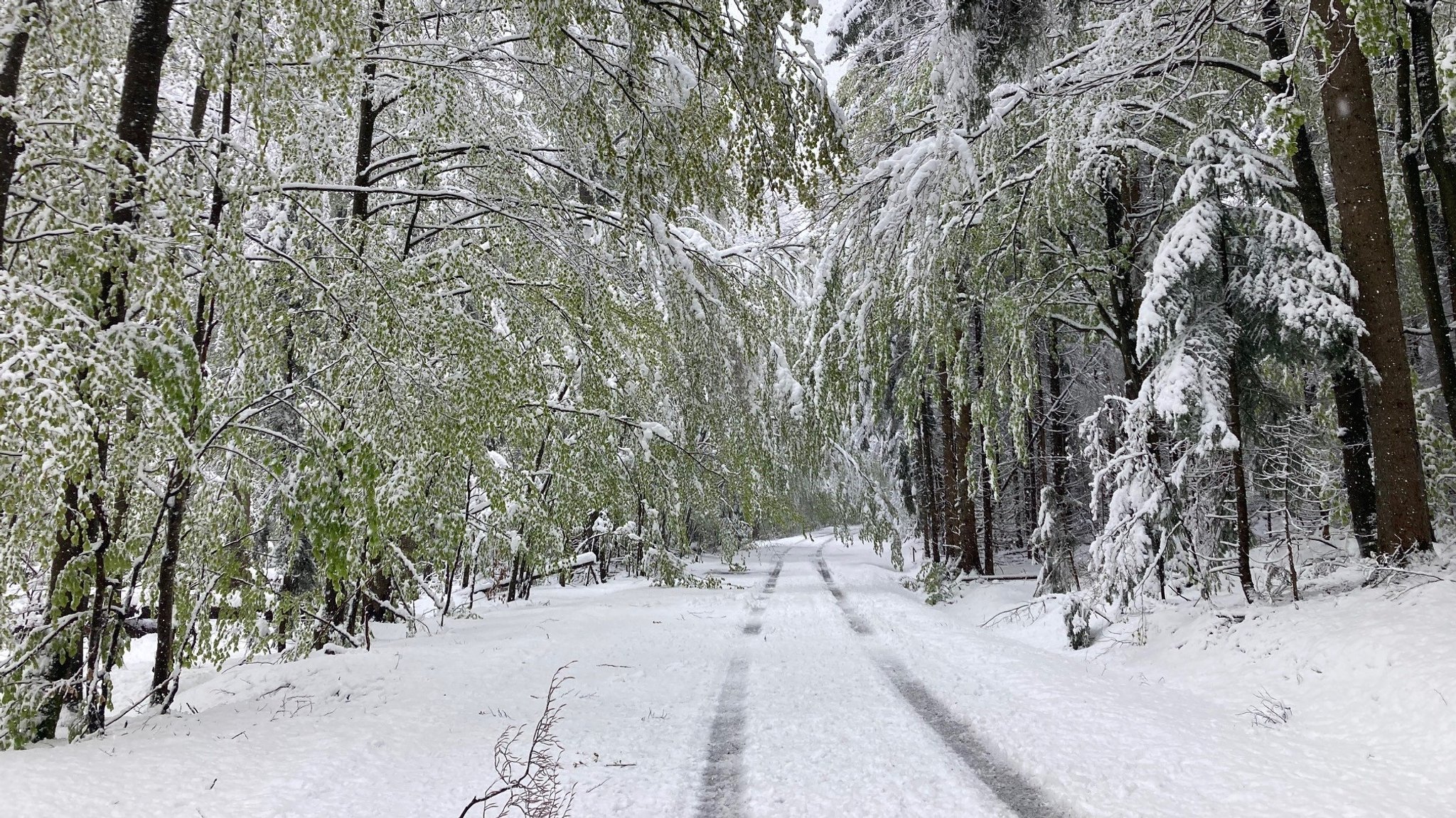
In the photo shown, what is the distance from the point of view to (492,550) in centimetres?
1284

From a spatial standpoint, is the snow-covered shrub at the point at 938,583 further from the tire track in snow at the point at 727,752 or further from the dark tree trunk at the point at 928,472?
the tire track in snow at the point at 727,752

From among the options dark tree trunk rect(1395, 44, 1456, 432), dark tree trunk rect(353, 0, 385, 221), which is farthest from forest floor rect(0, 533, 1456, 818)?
dark tree trunk rect(353, 0, 385, 221)

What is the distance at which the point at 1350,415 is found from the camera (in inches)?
299

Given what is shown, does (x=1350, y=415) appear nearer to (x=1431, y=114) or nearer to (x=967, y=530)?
(x=1431, y=114)

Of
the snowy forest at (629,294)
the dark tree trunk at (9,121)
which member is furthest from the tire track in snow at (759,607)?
the dark tree trunk at (9,121)

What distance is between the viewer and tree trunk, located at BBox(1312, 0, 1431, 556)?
6.44 m

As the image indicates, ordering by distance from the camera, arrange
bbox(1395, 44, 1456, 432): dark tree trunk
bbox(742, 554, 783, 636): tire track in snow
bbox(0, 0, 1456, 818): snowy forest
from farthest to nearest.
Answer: bbox(742, 554, 783, 636): tire track in snow, bbox(1395, 44, 1456, 432): dark tree trunk, bbox(0, 0, 1456, 818): snowy forest

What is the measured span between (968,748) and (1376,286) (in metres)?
5.81

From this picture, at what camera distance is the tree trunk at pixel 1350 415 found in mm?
7418

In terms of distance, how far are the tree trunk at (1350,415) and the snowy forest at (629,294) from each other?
5cm

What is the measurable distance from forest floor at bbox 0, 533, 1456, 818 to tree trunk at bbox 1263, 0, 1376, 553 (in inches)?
31.3

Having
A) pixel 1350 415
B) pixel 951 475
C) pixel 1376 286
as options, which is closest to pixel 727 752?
pixel 1376 286

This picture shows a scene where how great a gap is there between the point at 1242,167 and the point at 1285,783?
607 cm

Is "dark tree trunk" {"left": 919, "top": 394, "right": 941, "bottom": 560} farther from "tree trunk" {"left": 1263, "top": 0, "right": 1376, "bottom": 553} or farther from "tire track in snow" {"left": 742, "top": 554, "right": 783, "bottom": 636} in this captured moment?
"tree trunk" {"left": 1263, "top": 0, "right": 1376, "bottom": 553}
